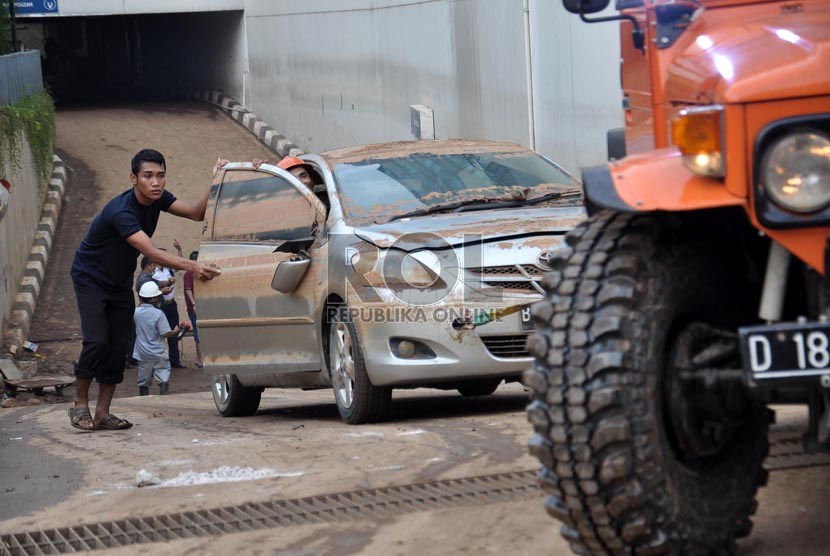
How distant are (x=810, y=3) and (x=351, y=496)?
8.54 ft

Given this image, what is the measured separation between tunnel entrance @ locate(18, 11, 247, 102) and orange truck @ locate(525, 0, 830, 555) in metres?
30.4

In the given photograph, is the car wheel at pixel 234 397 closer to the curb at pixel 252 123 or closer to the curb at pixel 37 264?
the curb at pixel 37 264

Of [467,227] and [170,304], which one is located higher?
[467,227]

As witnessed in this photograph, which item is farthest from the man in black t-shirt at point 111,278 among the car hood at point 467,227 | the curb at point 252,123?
the curb at point 252,123

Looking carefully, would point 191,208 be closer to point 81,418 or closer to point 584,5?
point 81,418

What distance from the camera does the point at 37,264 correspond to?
20719 millimetres

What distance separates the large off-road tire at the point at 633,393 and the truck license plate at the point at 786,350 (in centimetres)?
28

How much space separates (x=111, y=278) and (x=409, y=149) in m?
2.05

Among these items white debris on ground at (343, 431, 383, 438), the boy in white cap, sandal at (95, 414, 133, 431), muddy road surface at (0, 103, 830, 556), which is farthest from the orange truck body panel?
the boy in white cap

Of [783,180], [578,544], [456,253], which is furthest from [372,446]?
[783,180]

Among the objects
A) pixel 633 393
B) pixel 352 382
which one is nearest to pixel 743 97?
pixel 633 393

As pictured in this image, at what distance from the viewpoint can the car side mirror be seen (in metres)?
8.14

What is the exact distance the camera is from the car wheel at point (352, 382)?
25.0 feet

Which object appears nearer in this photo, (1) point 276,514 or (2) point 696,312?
(2) point 696,312
